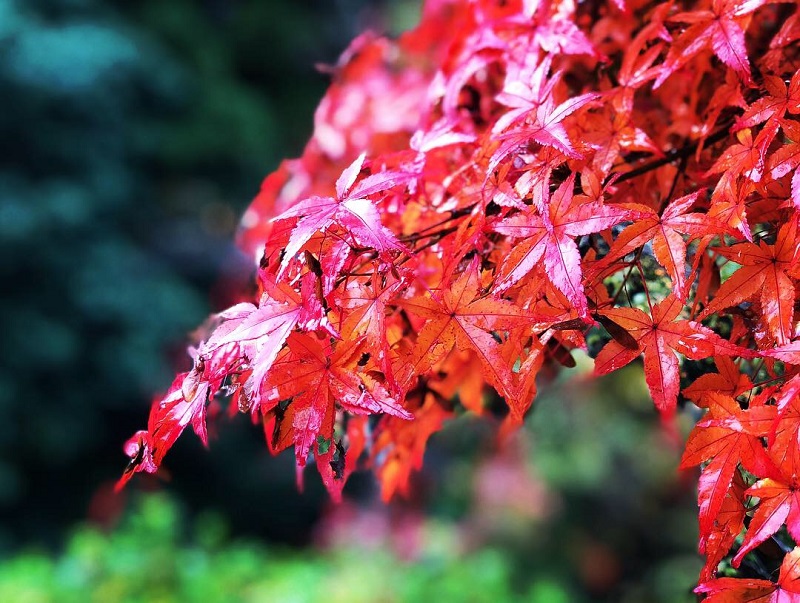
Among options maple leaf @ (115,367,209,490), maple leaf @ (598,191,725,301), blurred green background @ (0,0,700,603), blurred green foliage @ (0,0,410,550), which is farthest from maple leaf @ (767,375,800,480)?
→ blurred green foliage @ (0,0,410,550)

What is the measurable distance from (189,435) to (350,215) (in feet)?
10.4

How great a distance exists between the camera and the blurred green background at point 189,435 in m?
2.21

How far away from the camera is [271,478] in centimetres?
379

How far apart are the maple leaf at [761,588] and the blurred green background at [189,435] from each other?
133 centimetres

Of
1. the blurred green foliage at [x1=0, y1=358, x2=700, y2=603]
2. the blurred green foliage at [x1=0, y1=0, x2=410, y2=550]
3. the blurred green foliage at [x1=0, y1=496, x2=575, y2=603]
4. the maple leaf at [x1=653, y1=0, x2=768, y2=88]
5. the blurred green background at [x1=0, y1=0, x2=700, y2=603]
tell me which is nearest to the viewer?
the maple leaf at [x1=653, y1=0, x2=768, y2=88]

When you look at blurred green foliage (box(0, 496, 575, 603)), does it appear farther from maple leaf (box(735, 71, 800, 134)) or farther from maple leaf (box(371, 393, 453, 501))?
maple leaf (box(735, 71, 800, 134))

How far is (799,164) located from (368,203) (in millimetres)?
330

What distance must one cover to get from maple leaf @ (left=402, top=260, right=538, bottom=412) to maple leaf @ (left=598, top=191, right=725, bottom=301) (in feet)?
0.34

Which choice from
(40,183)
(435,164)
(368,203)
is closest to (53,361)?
(40,183)

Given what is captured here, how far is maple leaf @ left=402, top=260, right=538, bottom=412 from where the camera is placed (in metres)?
0.54

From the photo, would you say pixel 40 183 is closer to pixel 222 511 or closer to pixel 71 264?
pixel 71 264

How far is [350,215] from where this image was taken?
0.56 meters

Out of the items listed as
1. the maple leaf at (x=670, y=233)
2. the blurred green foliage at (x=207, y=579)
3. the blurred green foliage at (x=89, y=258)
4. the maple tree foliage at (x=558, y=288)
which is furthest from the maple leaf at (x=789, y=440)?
the blurred green foliage at (x=89, y=258)

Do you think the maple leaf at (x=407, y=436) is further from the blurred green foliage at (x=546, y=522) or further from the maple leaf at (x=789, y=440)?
the blurred green foliage at (x=546, y=522)
